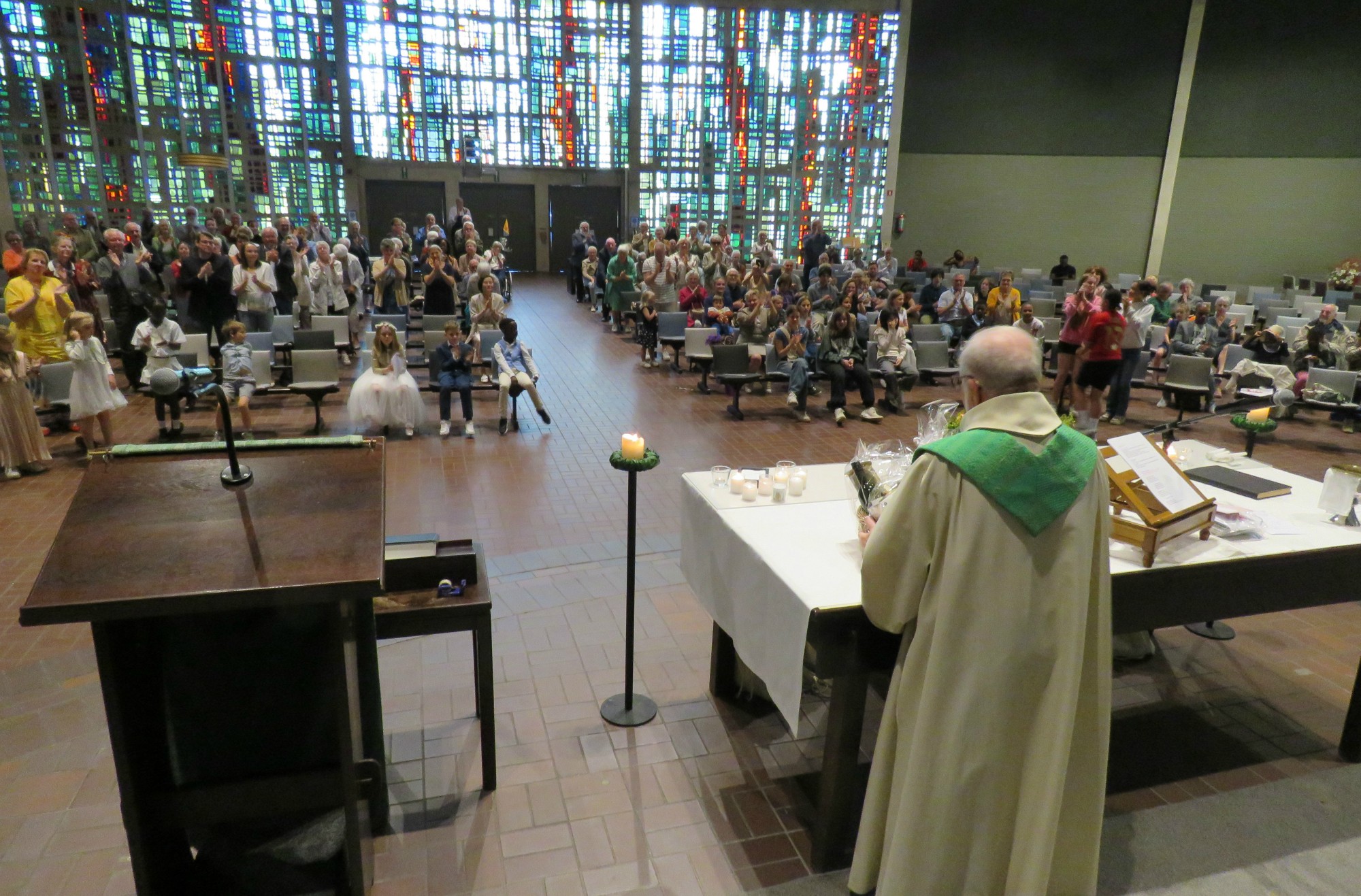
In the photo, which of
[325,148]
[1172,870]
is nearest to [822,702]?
[1172,870]

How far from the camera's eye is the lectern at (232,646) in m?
2.23

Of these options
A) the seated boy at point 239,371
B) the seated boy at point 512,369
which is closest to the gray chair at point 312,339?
the seated boy at point 239,371

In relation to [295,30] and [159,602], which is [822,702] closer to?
[159,602]

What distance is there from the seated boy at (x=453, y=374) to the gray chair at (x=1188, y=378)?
8156 mm

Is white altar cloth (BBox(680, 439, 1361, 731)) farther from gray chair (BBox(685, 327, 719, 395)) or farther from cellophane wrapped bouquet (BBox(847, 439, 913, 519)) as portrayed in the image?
gray chair (BBox(685, 327, 719, 395))

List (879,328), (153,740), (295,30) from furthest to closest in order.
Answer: (295,30) → (879,328) → (153,740)

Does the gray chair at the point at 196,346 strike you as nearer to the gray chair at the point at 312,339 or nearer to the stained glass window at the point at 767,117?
the gray chair at the point at 312,339

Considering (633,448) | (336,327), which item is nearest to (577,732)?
(633,448)

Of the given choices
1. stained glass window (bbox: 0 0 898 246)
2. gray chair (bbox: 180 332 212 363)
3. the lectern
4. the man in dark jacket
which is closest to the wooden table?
the lectern

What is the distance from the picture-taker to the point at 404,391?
8.98 meters

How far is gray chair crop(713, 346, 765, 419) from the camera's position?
33.8ft

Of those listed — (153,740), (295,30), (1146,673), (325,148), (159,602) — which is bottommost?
(1146,673)

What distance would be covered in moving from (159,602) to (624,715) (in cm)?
238

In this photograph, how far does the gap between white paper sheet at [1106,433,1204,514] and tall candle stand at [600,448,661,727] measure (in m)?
1.97
